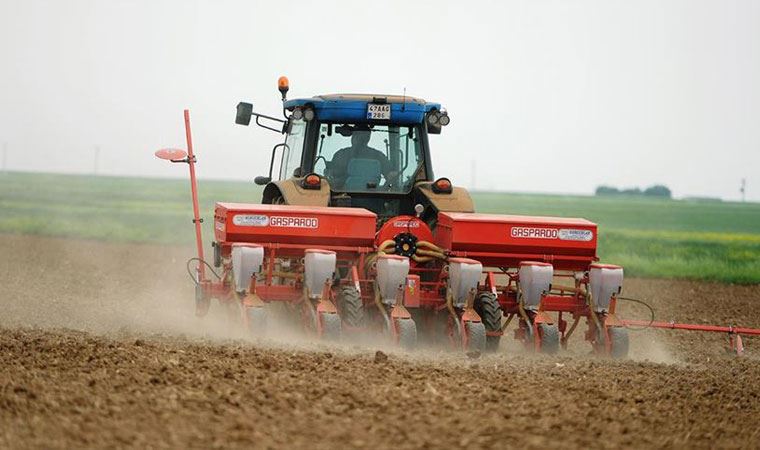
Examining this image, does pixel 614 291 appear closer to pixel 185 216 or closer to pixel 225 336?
pixel 225 336

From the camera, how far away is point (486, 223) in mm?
13531

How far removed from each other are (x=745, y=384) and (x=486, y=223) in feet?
11.0

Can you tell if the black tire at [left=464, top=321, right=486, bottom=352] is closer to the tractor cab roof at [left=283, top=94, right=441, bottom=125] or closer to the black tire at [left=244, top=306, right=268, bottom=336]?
the black tire at [left=244, top=306, right=268, bottom=336]

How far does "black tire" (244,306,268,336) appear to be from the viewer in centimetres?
1295

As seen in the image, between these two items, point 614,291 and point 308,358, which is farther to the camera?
point 614,291

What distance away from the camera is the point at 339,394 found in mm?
9031

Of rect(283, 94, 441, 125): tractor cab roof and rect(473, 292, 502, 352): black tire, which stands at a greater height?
rect(283, 94, 441, 125): tractor cab roof

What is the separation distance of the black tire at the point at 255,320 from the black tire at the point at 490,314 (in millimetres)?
2134

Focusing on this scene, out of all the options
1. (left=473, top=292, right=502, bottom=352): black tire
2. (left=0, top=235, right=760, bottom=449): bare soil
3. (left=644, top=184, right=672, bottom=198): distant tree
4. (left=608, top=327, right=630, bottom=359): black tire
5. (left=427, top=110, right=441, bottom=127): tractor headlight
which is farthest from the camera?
(left=644, top=184, right=672, bottom=198): distant tree

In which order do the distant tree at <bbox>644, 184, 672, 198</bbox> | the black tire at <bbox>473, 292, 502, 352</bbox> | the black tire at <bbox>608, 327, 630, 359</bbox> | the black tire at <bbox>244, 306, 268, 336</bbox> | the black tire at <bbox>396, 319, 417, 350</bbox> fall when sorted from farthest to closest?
the distant tree at <bbox>644, 184, 672, 198</bbox>, the black tire at <bbox>608, 327, 630, 359</bbox>, the black tire at <bbox>473, 292, 502, 352</bbox>, the black tire at <bbox>244, 306, 268, 336</bbox>, the black tire at <bbox>396, 319, 417, 350</bbox>

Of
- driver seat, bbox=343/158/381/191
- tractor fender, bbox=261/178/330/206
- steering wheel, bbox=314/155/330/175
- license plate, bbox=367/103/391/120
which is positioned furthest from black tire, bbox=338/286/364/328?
license plate, bbox=367/103/391/120

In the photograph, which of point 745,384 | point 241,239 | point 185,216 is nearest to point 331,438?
point 745,384

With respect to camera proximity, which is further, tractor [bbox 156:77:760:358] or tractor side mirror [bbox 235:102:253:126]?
tractor side mirror [bbox 235:102:253:126]

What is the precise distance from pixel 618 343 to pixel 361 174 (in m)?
3.42
